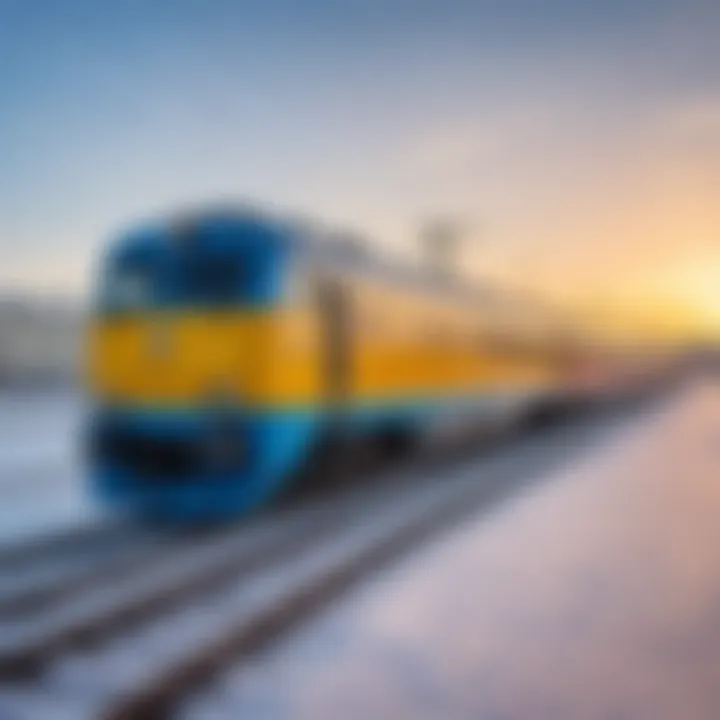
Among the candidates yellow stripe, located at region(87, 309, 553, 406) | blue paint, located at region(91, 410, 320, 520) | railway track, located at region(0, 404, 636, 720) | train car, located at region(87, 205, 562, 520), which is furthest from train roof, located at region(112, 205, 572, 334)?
railway track, located at region(0, 404, 636, 720)

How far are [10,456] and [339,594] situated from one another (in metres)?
6.64

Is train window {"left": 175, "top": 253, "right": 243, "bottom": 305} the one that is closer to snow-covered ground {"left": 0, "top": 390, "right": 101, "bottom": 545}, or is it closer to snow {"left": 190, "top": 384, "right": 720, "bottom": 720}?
snow-covered ground {"left": 0, "top": 390, "right": 101, "bottom": 545}

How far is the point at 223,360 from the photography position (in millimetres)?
5215

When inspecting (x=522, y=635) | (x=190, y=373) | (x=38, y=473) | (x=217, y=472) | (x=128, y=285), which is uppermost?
(x=128, y=285)

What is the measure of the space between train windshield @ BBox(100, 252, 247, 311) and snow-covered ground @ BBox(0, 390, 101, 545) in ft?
4.67

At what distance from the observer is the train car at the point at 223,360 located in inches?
205

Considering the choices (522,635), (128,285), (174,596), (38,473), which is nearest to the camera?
(522,635)

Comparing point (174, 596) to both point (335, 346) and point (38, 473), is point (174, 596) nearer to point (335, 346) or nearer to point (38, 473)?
point (335, 346)

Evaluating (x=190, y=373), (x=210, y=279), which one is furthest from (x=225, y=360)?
(x=210, y=279)

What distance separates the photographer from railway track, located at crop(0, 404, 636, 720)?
2.88 metres

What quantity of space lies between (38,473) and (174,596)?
475cm

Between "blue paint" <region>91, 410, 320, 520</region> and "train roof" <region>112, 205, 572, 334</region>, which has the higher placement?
"train roof" <region>112, 205, 572, 334</region>

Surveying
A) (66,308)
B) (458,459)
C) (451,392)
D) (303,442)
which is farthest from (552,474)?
(66,308)

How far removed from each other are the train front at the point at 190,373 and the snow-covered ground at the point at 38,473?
0.63 m
